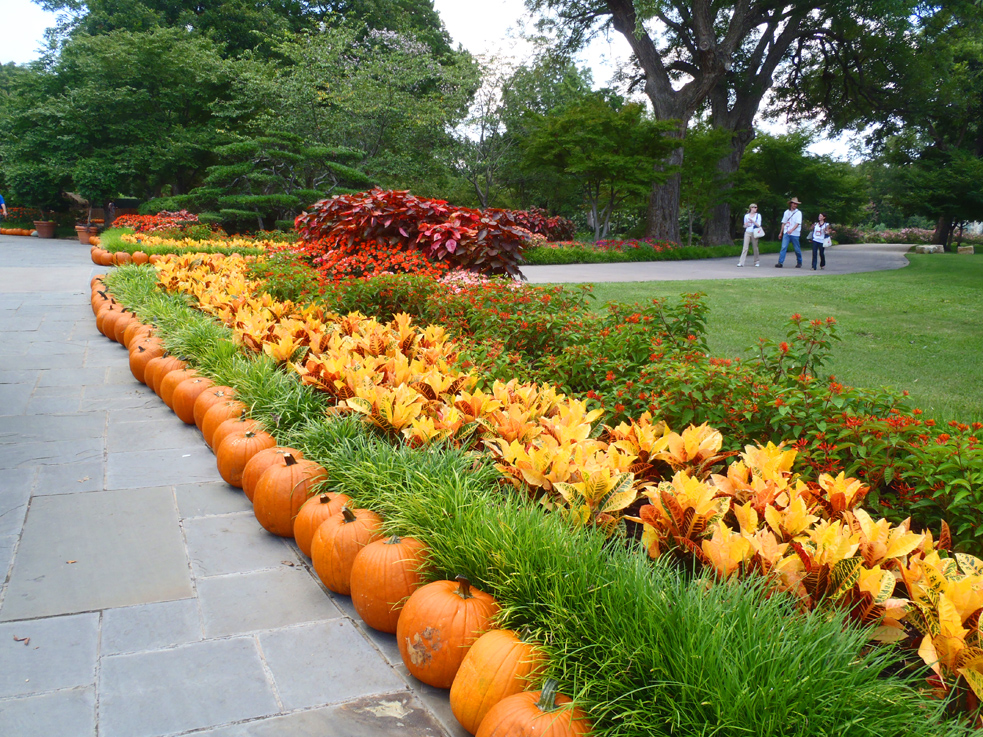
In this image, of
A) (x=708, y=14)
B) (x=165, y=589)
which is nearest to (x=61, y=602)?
(x=165, y=589)

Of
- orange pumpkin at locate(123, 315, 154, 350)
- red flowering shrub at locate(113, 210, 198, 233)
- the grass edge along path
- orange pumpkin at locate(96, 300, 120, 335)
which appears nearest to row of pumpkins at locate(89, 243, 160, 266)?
red flowering shrub at locate(113, 210, 198, 233)

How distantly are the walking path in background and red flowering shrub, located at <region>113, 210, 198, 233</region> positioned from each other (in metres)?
Answer: 13.0

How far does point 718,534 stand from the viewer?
2086 mm

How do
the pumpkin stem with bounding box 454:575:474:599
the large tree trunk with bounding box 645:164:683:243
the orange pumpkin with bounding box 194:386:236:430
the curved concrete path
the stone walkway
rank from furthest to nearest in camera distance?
1. the large tree trunk with bounding box 645:164:683:243
2. the curved concrete path
3. the orange pumpkin with bounding box 194:386:236:430
4. the pumpkin stem with bounding box 454:575:474:599
5. the stone walkway

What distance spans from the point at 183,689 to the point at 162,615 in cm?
49

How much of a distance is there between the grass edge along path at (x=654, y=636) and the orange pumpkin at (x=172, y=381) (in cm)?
255

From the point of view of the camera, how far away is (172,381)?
4.72m

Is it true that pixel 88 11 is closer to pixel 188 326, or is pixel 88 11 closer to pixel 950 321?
pixel 188 326

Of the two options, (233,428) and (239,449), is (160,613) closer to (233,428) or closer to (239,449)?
(239,449)

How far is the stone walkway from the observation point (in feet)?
6.58

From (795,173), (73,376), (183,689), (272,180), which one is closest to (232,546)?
(183,689)

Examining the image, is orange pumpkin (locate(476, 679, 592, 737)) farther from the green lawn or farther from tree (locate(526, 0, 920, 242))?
tree (locate(526, 0, 920, 242))

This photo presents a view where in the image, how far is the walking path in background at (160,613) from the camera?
201 cm

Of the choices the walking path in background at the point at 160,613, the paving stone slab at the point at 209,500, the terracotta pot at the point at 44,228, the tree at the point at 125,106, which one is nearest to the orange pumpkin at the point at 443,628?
the walking path in background at the point at 160,613
